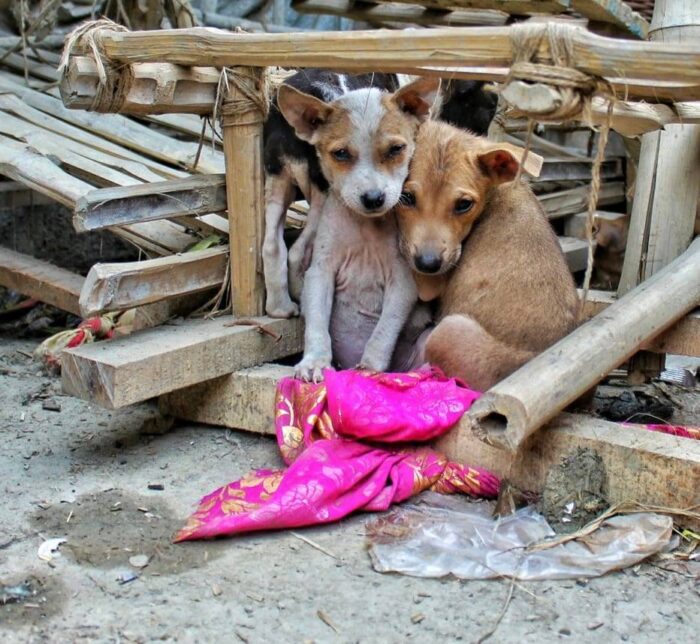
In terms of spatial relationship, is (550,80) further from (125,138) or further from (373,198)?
(125,138)

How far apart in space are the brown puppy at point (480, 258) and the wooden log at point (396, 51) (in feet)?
2.93

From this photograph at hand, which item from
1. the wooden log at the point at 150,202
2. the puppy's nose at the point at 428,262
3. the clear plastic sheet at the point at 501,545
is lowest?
the clear plastic sheet at the point at 501,545

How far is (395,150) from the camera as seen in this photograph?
4668 mm

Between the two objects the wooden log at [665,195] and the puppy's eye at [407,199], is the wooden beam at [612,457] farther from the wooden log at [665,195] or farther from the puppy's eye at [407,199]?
the wooden log at [665,195]

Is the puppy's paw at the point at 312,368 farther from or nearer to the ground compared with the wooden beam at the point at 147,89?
nearer to the ground

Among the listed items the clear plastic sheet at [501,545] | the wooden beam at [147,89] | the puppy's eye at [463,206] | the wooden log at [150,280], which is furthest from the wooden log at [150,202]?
the clear plastic sheet at [501,545]

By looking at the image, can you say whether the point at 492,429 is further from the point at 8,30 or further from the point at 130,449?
the point at 8,30

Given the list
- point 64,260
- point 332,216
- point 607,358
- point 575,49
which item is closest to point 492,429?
point 607,358

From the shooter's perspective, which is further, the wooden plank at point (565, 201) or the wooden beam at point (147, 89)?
the wooden plank at point (565, 201)

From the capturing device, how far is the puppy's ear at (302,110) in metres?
4.55

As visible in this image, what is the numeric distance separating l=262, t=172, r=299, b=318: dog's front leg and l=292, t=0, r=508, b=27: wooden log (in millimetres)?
3001

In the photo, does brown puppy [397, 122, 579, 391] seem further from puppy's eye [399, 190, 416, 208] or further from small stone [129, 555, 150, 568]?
small stone [129, 555, 150, 568]

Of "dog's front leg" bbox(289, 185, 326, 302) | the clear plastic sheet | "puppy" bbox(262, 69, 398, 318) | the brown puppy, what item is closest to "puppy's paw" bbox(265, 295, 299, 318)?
"puppy" bbox(262, 69, 398, 318)

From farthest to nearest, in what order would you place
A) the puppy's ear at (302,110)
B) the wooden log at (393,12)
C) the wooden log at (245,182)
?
the wooden log at (393,12) < the wooden log at (245,182) < the puppy's ear at (302,110)
